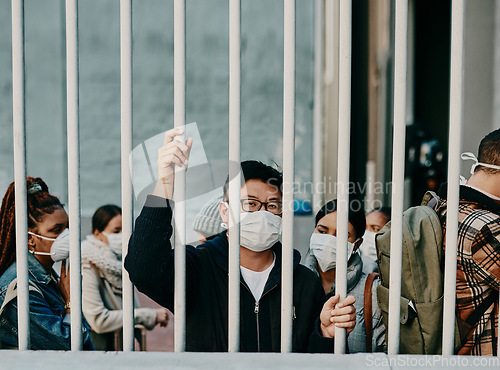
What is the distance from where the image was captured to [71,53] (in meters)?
1.53

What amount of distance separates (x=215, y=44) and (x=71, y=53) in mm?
4281

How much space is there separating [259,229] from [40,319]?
0.91 m

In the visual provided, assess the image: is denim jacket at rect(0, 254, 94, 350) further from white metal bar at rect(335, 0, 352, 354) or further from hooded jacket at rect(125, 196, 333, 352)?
white metal bar at rect(335, 0, 352, 354)

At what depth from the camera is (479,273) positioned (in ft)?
5.70

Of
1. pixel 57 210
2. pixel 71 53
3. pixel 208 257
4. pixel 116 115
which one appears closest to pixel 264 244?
pixel 208 257

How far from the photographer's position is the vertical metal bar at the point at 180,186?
4.95ft

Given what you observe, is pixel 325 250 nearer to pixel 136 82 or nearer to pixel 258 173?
pixel 258 173

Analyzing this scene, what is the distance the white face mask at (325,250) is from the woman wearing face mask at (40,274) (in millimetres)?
1092

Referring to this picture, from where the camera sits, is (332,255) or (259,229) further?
(332,255)

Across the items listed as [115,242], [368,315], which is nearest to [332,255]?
[368,315]

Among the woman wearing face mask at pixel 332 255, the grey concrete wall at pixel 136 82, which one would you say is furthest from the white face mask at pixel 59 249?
the grey concrete wall at pixel 136 82

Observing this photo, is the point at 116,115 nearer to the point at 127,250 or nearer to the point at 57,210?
the point at 57,210

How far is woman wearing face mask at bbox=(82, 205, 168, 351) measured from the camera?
341 cm

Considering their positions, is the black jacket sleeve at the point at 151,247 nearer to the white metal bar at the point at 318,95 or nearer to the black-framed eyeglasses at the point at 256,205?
the black-framed eyeglasses at the point at 256,205
